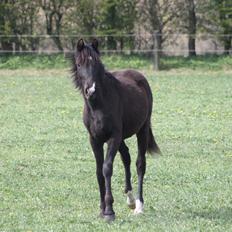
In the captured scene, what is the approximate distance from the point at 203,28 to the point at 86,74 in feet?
83.7

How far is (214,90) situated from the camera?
21.9 meters

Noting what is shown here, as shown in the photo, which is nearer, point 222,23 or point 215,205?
point 215,205

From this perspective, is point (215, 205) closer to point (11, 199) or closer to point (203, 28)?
point (11, 199)

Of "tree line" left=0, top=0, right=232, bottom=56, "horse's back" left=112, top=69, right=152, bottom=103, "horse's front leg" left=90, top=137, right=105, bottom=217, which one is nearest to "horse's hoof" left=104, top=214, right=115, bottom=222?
"horse's front leg" left=90, top=137, right=105, bottom=217

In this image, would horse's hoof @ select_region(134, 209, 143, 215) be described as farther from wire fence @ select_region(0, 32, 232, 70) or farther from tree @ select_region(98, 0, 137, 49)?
tree @ select_region(98, 0, 137, 49)

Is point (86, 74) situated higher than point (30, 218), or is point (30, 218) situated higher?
point (86, 74)

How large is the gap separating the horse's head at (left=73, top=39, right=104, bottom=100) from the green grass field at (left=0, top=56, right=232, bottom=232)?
1.39 metres

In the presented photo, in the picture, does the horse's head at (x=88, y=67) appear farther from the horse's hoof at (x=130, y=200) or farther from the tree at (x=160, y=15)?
the tree at (x=160, y=15)

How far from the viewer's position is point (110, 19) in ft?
106

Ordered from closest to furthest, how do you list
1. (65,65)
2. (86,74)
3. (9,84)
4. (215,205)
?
(86,74), (215,205), (9,84), (65,65)


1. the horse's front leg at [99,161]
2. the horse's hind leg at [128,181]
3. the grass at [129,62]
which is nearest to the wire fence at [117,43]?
the grass at [129,62]

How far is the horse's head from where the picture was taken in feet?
23.5

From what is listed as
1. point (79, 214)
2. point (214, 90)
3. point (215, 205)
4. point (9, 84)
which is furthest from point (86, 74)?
point (9, 84)

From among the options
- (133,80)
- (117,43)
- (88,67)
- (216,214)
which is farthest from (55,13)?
(216,214)
